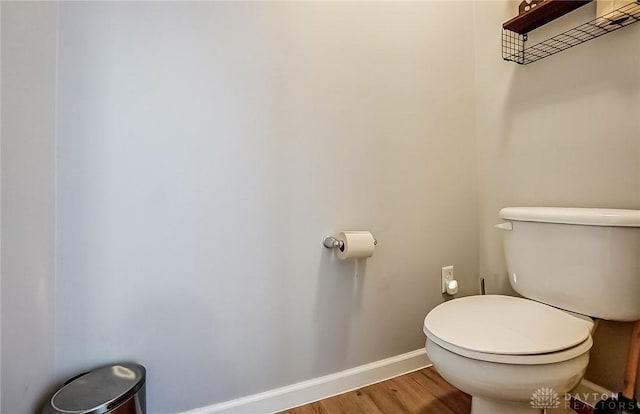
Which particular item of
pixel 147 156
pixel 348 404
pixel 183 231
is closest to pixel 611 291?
pixel 348 404

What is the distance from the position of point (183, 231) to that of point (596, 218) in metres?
1.26

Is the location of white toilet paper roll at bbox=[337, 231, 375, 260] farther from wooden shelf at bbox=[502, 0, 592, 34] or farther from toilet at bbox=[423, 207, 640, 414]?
wooden shelf at bbox=[502, 0, 592, 34]

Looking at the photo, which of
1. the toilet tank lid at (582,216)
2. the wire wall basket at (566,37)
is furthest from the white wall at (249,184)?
the toilet tank lid at (582,216)

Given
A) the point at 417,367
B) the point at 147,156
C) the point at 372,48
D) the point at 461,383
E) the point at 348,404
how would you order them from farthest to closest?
the point at 417,367, the point at 372,48, the point at 348,404, the point at 147,156, the point at 461,383

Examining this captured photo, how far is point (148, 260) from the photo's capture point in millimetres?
972

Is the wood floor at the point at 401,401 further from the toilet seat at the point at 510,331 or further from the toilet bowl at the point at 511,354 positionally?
the toilet seat at the point at 510,331

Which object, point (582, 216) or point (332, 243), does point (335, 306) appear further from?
point (582, 216)

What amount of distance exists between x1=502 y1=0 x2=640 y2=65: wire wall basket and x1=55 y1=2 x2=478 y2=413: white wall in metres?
0.22

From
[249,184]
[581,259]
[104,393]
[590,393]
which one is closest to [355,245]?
[249,184]

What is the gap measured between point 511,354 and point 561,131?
3.03 feet

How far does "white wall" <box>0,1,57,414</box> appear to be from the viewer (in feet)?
2.32

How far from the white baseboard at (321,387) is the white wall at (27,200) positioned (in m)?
0.49

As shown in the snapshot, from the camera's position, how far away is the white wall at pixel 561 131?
1056mm

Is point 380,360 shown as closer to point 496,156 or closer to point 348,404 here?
point 348,404
